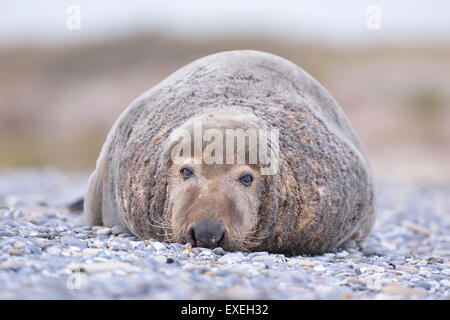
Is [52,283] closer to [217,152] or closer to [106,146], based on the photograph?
[217,152]

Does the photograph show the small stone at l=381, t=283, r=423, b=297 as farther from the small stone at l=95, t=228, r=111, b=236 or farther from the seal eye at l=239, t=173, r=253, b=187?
the small stone at l=95, t=228, r=111, b=236

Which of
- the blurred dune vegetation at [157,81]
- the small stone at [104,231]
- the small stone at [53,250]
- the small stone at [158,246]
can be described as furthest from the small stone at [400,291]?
the blurred dune vegetation at [157,81]

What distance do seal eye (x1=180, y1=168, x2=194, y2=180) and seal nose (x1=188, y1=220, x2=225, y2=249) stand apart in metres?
0.56

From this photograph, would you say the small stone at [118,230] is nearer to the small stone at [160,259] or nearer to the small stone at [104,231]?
the small stone at [104,231]

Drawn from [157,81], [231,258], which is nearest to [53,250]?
[231,258]

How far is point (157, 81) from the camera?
111ft

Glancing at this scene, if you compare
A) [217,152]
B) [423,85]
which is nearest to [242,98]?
[217,152]

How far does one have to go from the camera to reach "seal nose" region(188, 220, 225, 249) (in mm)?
4812

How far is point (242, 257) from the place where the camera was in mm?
4812

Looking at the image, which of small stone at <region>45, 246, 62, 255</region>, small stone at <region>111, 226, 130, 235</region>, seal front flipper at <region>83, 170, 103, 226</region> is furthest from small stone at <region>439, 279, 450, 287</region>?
seal front flipper at <region>83, 170, 103, 226</region>

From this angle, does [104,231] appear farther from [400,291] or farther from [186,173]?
[400,291]

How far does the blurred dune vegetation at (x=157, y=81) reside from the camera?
24.9 m

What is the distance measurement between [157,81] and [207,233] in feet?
97.4

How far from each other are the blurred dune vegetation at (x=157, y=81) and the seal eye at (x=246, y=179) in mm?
15364
